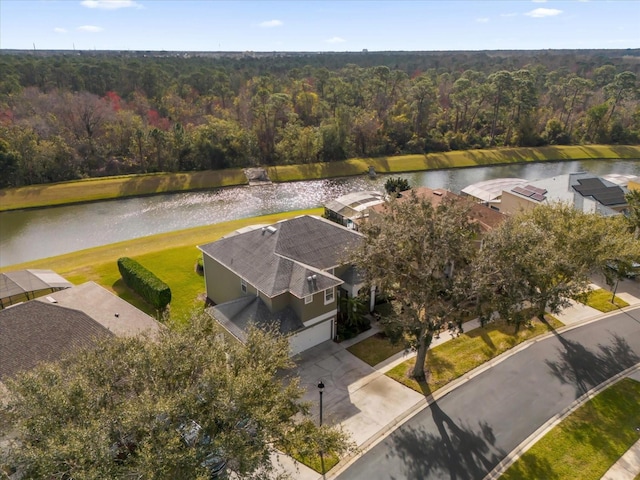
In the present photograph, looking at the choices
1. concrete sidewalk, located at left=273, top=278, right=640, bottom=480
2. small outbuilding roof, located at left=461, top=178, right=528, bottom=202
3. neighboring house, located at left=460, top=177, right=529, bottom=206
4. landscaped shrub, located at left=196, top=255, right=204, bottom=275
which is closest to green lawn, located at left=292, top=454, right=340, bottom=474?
concrete sidewalk, located at left=273, top=278, right=640, bottom=480

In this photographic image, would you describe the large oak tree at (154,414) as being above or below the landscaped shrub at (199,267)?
above

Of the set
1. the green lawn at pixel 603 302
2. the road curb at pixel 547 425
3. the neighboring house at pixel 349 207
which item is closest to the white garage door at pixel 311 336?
the road curb at pixel 547 425

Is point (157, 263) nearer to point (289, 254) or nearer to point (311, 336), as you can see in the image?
point (289, 254)

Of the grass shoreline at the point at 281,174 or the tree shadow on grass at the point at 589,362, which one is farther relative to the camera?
the grass shoreline at the point at 281,174

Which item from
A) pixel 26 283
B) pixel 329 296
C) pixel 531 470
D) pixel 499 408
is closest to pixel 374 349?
pixel 329 296

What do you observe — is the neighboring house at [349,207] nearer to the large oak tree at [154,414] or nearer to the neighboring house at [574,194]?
the neighboring house at [574,194]

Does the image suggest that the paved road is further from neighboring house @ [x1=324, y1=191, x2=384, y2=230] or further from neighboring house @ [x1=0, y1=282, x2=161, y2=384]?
neighboring house @ [x1=324, y1=191, x2=384, y2=230]
